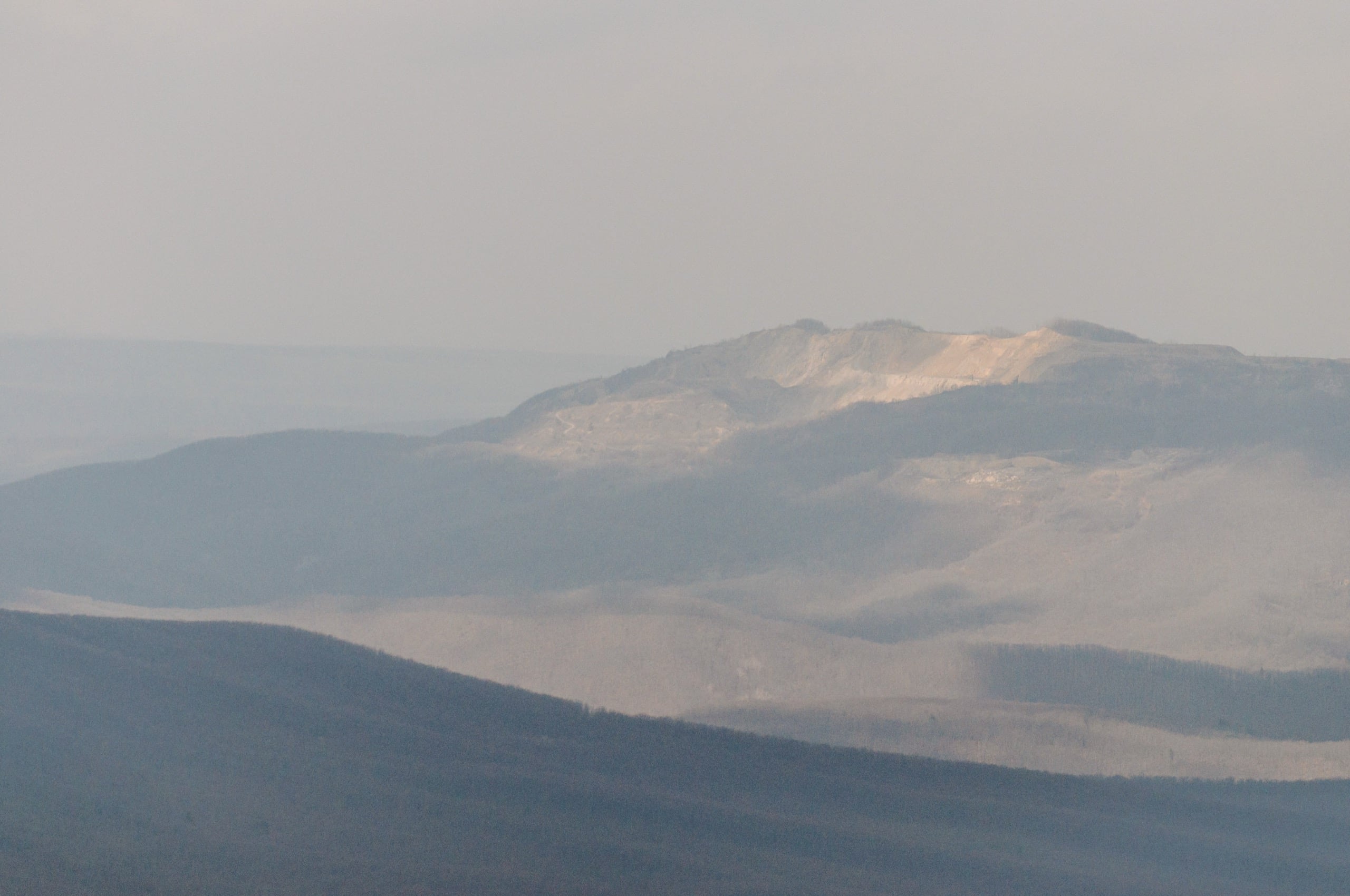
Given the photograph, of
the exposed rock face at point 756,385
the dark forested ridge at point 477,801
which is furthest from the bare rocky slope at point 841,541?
the dark forested ridge at point 477,801

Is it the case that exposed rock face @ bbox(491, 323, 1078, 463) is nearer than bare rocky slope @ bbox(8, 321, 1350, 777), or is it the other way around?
bare rocky slope @ bbox(8, 321, 1350, 777)

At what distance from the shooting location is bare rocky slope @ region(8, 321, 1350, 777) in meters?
62.6

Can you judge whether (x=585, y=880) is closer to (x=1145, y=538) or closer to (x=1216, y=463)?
(x=1145, y=538)

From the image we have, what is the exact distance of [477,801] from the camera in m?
32.6

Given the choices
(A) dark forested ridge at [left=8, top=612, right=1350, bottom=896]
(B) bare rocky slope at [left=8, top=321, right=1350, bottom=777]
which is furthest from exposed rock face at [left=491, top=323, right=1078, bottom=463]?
(A) dark forested ridge at [left=8, top=612, right=1350, bottom=896]

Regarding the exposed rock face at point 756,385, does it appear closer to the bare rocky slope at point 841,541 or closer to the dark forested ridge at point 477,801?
the bare rocky slope at point 841,541

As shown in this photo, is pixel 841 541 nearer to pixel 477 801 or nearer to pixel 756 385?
pixel 756 385

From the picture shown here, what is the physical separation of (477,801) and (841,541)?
230 ft

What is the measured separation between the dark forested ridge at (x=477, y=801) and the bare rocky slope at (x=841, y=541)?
464 inches

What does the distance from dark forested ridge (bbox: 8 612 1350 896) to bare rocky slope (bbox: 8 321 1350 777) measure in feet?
38.7

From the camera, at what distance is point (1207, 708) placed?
59.2 meters

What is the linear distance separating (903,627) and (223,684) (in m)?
49.7

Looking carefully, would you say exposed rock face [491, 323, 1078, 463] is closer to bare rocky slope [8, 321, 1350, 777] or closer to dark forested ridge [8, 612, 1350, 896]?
bare rocky slope [8, 321, 1350, 777]

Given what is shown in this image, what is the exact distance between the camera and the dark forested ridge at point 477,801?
2727cm
